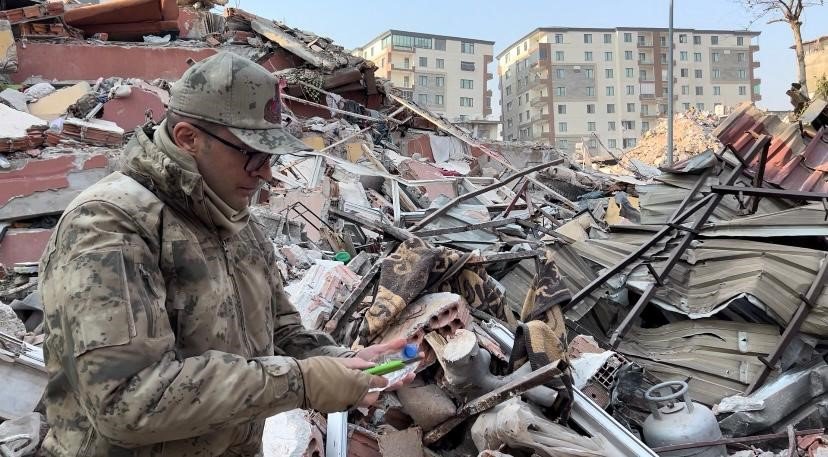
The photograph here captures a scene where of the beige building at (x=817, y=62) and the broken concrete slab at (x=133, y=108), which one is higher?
the beige building at (x=817, y=62)

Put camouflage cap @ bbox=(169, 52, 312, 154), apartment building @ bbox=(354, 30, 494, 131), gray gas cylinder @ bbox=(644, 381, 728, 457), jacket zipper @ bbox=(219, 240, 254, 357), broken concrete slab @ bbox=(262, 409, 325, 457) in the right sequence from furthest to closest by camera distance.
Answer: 1. apartment building @ bbox=(354, 30, 494, 131)
2. gray gas cylinder @ bbox=(644, 381, 728, 457)
3. broken concrete slab @ bbox=(262, 409, 325, 457)
4. jacket zipper @ bbox=(219, 240, 254, 357)
5. camouflage cap @ bbox=(169, 52, 312, 154)

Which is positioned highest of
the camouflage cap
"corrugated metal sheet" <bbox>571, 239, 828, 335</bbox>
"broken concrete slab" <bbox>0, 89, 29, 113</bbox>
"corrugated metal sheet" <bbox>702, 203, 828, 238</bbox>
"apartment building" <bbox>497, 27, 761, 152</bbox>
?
"apartment building" <bbox>497, 27, 761, 152</bbox>

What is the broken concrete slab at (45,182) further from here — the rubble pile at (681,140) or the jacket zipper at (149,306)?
the rubble pile at (681,140)

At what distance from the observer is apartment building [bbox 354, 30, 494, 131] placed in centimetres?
6281

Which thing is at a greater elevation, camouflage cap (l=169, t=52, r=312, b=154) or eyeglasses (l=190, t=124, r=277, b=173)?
camouflage cap (l=169, t=52, r=312, b=154)

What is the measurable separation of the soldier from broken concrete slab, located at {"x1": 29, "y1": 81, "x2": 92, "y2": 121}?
8477mm

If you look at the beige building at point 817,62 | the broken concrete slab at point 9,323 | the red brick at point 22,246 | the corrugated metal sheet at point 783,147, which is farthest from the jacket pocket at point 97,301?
the beige building at point 817,62

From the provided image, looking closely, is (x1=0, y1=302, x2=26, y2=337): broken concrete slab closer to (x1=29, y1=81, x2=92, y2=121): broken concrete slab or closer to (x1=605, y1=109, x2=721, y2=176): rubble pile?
(x1=29, y1=81, x2=92, y2=121): broken concrete slab

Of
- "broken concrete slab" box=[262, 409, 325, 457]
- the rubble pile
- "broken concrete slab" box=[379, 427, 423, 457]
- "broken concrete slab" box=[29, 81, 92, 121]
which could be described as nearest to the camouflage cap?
"broken concrete slab" box=[262, 409, 325, 457]

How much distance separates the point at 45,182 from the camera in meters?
6.14

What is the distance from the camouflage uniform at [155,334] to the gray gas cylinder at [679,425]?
2.69 m

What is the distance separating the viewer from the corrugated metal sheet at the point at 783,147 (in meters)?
5.75

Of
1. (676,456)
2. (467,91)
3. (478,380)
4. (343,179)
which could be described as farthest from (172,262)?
(467,91)

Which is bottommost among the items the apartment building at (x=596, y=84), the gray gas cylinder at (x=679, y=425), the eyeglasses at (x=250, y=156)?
the gray gas cylinder at (x=679, y=425)
